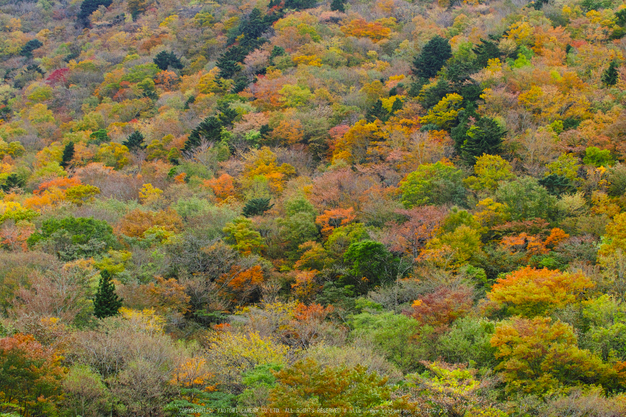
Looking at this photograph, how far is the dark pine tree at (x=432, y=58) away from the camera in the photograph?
2141 inches

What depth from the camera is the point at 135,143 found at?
54.2 meters

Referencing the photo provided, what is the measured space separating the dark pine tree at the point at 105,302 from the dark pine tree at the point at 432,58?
137 feet

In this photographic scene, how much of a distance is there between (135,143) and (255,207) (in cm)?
2307

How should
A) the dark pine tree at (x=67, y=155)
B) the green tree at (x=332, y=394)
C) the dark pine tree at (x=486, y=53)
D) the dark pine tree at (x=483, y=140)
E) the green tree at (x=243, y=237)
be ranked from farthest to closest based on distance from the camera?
the dark pine tree at (x=67, y=155)
the dark pine tree at (x=486, y=53)
the dark pine tree at (x=483, y=140)
the green tree at (x=243, y=237)
the green tree at (x=332, y=394)

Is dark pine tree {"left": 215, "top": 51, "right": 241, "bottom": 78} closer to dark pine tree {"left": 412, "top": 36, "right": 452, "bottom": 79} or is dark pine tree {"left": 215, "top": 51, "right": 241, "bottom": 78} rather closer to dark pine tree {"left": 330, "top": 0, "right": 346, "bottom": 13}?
dark pine tree {"left": 330, "top": 0, "right": 346, "bottom": 13}

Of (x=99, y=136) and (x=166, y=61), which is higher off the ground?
(x=166, y=61)

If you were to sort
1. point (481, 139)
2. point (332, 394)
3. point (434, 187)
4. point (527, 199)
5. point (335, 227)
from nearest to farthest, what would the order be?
1. point (332, 394)
2. point (527, 199)
3. point (434, 187)
4. point (335, 227)
5. point (481, 139)

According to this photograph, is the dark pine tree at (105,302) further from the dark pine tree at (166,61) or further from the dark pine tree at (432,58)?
the dark pine tree at (166,61)

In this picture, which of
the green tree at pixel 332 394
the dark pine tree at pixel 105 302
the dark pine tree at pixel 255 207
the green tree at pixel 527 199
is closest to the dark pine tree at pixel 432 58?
the green tree at pixel 527 199

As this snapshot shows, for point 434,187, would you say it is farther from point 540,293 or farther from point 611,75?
point 611,75

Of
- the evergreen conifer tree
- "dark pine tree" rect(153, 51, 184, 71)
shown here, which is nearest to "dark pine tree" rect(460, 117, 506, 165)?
the evergreen conifer tree

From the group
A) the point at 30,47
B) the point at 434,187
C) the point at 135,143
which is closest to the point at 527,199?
the point at 434,187

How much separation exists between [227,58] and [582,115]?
48.0 meters

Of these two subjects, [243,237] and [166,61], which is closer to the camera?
[243,237]
